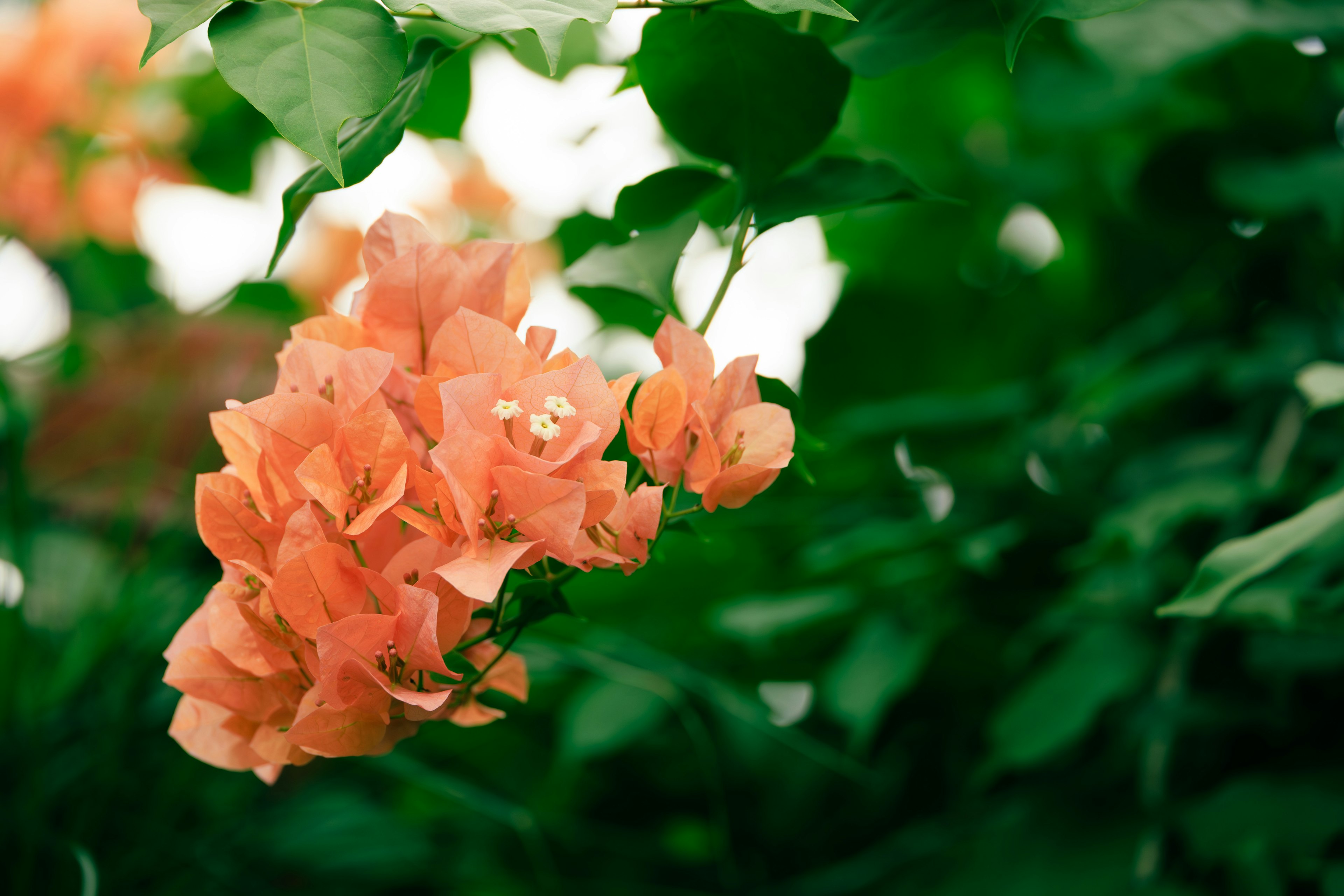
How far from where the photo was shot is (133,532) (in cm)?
52

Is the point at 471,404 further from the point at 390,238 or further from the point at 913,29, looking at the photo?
the point at 913,29

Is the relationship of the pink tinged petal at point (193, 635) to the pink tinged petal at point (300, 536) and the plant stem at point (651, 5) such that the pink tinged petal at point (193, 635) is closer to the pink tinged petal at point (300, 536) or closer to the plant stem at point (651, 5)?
the pink tinged petal at point (300, 536)

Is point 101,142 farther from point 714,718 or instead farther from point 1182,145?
point 1182,145

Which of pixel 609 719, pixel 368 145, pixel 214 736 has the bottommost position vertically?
pixel 609 719

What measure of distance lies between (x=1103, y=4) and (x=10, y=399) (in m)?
0.42

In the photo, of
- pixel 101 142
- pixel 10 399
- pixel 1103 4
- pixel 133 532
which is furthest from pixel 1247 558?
pixel 101 142

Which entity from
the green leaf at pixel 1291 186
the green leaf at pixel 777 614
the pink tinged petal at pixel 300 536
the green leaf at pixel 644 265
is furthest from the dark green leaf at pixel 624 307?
the green leaf at pixel 1291 186

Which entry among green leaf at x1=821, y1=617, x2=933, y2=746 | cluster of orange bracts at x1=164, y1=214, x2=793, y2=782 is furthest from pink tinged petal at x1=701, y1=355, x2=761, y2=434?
green leaf at x1=821, y1=617, x2=933, y2=746

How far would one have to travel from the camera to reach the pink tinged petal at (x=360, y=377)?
192mm

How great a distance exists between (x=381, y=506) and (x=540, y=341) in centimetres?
6

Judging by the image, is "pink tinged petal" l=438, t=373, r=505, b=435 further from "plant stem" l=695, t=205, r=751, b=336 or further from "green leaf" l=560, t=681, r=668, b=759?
"green leaf" l=560, t=681, r=668, b=759

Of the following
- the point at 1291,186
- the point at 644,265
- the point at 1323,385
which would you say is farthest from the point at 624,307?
the point at 1291,186

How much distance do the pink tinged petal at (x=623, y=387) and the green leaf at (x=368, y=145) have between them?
0.08m

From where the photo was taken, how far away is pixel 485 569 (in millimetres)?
168
